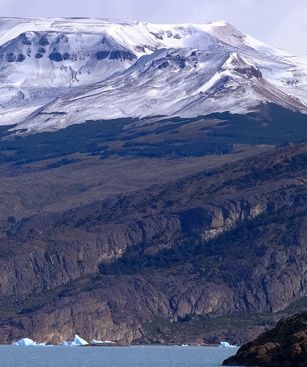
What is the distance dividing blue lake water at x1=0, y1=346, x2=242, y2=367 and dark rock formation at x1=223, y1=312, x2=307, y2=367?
648cm

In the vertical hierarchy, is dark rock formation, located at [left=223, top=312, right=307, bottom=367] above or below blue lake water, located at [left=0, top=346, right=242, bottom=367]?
above

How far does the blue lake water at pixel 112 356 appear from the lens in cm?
14525

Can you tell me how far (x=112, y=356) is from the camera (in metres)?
168

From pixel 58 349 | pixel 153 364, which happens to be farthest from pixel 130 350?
pixel 153 364

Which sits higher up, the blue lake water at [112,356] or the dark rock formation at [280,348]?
the dark rock formation at [280,348]

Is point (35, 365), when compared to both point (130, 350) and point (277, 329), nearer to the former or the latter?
point (277, 329)

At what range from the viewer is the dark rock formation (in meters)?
126

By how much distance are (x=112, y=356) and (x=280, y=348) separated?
3933 centimetres

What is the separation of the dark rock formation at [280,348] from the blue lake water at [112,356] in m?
6.48

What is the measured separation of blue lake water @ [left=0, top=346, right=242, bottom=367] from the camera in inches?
5719

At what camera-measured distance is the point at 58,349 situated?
19250 cm

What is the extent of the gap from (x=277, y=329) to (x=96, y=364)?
1505 cm

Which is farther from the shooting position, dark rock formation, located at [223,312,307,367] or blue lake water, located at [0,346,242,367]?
blue lake water, located at [0,346,242,367]

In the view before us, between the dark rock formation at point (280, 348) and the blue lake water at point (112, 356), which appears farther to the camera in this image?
the blue lake water at point (112, 356)
